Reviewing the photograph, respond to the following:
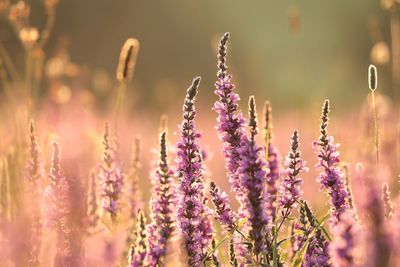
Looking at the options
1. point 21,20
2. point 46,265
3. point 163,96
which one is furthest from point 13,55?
point 46,265

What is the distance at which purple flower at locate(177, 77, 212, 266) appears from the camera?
2.64 meters

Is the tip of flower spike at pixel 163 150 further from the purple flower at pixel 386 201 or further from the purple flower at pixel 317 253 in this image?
the purple flower at pixel 386 201

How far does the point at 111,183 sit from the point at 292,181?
88cm

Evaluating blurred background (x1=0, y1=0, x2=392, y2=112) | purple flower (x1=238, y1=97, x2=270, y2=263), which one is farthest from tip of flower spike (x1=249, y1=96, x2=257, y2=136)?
blurred background (x1=0, y1=0, x2=392, y2=112)

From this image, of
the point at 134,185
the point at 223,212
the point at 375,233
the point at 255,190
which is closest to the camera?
the point at 375,233

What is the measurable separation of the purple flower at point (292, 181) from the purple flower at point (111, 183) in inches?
30.3

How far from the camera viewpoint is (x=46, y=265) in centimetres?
273

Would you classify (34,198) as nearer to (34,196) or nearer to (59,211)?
(34,196)

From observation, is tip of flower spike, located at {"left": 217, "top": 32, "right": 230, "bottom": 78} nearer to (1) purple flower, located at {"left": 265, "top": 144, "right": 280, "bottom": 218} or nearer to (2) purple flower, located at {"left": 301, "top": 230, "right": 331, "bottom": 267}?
(1) purple flower, located at {"left": 265, "top": 144, "right": 280, "bottom": 218}

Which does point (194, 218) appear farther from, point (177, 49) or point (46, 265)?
point (177, 49)

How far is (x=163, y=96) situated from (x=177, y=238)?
5.94 meters

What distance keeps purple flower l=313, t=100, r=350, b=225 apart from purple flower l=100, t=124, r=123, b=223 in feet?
3.08

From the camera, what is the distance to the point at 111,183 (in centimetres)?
329

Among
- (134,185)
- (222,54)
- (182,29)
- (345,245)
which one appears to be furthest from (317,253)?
(182,29)
